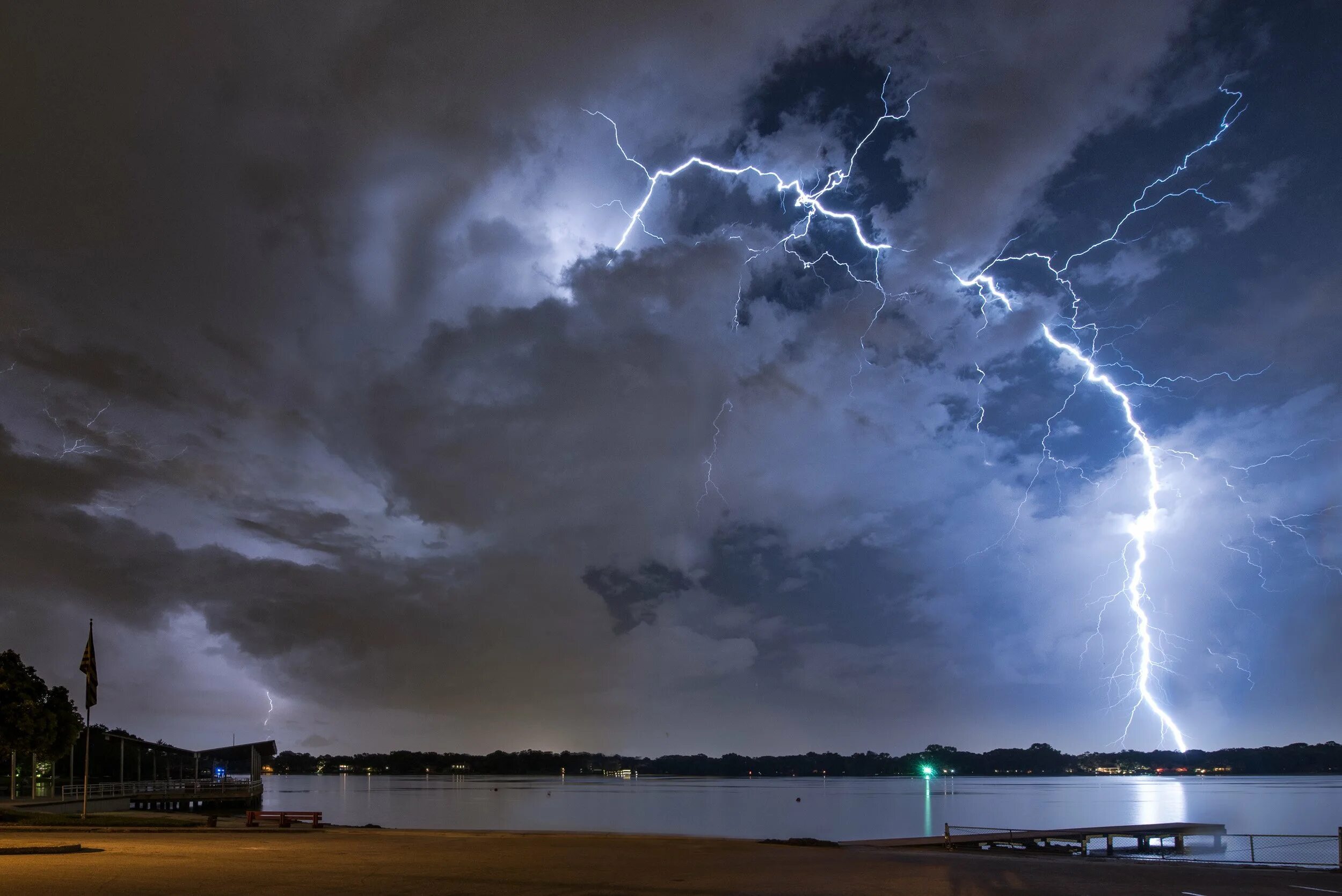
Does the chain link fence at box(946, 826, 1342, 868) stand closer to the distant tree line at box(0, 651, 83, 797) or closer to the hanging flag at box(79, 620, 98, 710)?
the hanging flag at box(79, 620, 98, 710)

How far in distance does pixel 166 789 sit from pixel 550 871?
7033 centimetres

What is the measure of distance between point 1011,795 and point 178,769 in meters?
137

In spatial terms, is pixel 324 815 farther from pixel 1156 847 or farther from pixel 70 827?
pixel 1156 847

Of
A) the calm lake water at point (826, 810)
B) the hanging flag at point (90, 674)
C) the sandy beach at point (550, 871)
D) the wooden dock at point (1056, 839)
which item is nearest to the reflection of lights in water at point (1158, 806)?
the calm lake water at point (826, 810)

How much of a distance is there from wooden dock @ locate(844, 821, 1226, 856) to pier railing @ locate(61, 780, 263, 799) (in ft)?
176

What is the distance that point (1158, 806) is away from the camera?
118 meters

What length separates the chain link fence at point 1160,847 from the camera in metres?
42.7

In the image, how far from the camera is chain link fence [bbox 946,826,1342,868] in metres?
42.7

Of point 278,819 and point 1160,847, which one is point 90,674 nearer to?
point 278,819

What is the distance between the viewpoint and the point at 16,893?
1506 cm

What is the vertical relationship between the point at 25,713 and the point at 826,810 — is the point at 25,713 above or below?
above

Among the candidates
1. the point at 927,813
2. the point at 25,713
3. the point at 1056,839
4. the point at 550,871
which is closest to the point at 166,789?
the point at 25,713

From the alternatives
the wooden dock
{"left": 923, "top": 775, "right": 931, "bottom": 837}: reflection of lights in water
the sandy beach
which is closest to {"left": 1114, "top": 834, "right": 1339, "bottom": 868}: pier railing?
the wooden dock

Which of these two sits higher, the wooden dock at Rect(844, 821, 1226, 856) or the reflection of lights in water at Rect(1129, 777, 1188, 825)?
the wooden dock at Rect(844, 821, 1226, 856)
